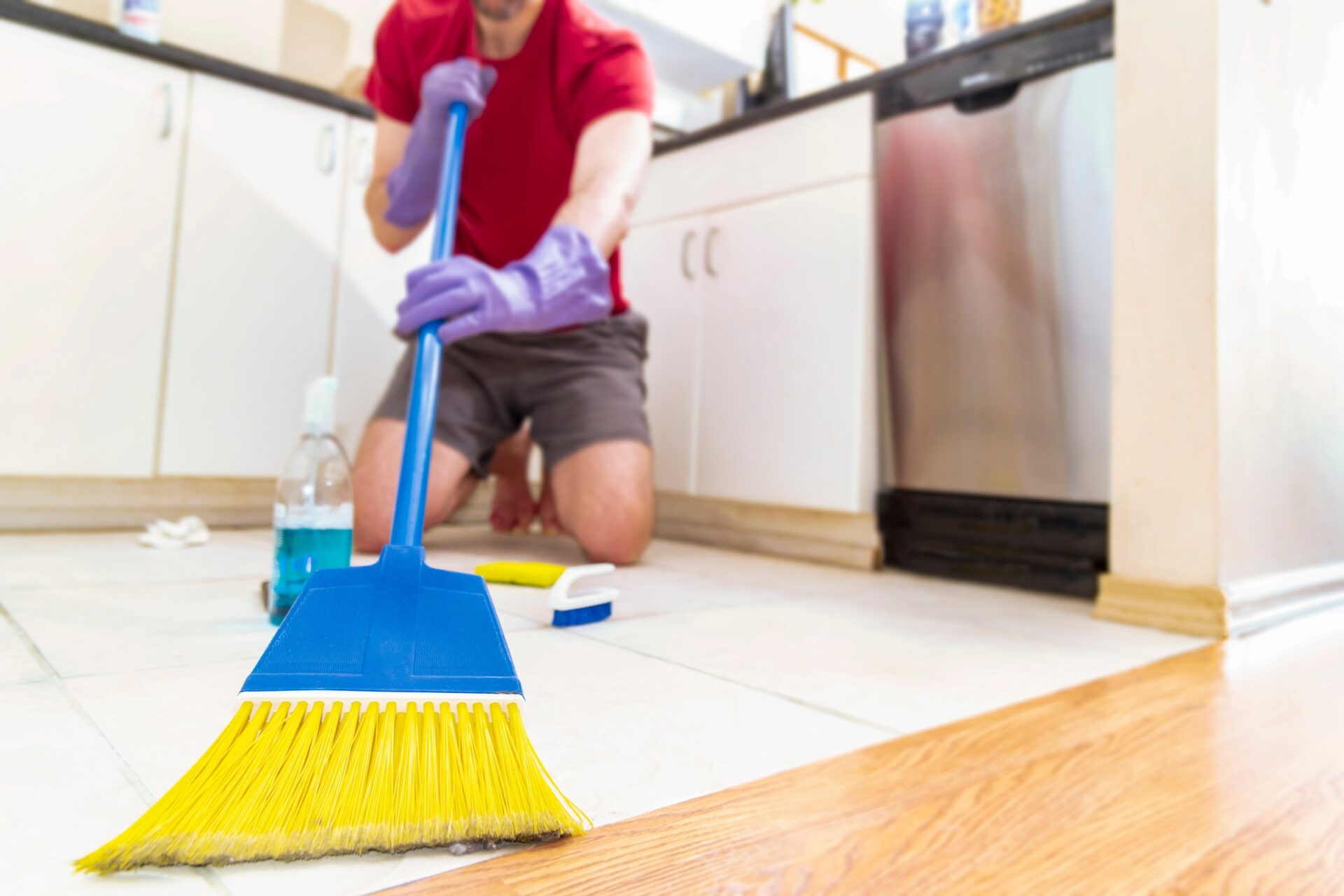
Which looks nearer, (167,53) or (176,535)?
(176,535)

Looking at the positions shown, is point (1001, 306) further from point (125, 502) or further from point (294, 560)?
point (125, 502)

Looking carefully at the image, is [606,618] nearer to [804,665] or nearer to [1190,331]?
[804,665]

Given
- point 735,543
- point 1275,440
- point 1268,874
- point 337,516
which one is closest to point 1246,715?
point 1268,874

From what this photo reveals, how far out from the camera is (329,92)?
1.80 meters

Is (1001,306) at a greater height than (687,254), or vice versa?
(687,254)

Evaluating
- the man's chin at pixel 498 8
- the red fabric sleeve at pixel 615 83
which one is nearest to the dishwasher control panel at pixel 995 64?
the red fabric sleeve at pixel 615 83

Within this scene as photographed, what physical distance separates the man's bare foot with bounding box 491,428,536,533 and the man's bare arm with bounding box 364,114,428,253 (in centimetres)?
A: 46

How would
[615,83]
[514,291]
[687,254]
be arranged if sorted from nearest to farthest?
[514,291] → [615,83] → [687,254]

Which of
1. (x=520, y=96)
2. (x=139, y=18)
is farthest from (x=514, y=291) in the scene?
(x=139, y=18)

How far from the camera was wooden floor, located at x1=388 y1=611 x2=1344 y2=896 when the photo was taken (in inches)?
16.0

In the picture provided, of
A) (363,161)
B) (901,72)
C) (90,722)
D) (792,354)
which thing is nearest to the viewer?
(90,722)

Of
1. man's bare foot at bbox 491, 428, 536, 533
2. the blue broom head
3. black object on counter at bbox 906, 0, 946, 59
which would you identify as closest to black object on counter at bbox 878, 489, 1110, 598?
man's bare foot at bbox 491, 428, 536, 533

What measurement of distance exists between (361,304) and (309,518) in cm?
110

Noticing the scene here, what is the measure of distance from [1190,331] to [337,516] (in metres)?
1.08
